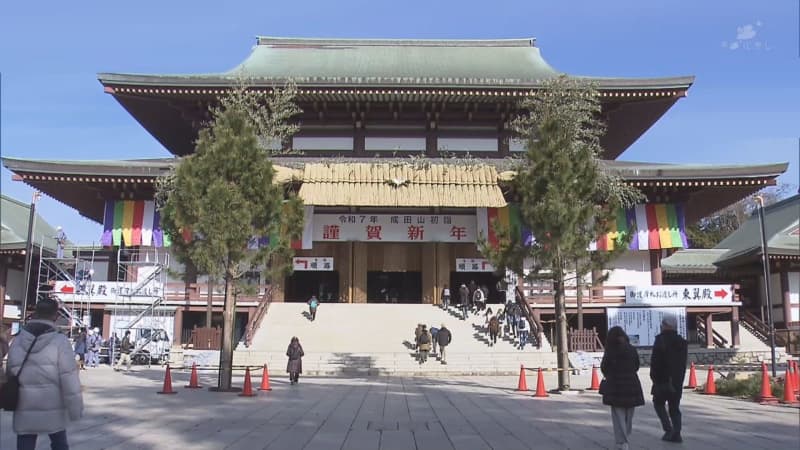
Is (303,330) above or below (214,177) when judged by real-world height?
below

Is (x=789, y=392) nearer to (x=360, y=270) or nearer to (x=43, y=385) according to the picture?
(x=43, y=385)

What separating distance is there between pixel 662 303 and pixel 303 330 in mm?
14476

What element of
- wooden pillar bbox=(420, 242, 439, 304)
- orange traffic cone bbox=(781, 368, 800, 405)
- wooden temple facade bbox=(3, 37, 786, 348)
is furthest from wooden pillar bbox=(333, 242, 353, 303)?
orange traffic cone bbox=(781, 368, 800, 405)

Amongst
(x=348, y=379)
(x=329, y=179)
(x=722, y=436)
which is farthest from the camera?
(x=329, y=179)

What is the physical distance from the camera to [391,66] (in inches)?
1339

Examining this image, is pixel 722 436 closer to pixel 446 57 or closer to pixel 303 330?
pixel 303 330

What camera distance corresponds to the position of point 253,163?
16125mm

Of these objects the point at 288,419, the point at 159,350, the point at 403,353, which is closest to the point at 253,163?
the point at 288,419

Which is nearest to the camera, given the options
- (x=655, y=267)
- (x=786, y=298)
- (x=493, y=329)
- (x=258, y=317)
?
(x=493, y=329)

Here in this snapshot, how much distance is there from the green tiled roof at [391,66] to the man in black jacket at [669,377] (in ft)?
64.5

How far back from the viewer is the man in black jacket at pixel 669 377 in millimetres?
8773

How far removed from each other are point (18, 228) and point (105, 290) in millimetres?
13157

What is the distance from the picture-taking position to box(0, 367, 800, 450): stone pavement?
28.7 ft

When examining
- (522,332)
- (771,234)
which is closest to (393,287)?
(522,332)
